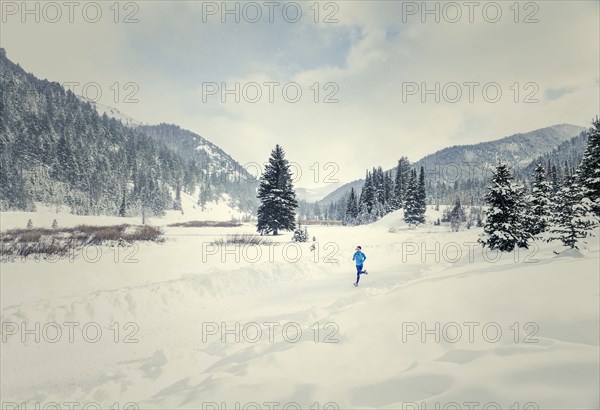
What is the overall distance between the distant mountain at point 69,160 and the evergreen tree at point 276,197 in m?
44.2

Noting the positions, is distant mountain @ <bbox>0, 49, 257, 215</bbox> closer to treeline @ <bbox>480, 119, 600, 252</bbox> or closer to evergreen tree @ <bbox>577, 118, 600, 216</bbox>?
treeline @ <bbox>480, 119, 600, 252</bbox>

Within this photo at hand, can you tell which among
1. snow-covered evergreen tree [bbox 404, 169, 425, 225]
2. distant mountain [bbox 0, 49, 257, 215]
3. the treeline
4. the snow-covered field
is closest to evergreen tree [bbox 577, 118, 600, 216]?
the treeline

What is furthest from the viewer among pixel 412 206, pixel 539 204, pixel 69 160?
pixel 69 160

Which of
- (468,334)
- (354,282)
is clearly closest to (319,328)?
(468,334)

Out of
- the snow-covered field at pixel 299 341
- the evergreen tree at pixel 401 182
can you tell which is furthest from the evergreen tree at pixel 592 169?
the evergreen tree at pixel 401 182

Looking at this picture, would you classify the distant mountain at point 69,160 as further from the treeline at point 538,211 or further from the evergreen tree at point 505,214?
the evergreen tree at point 505,214

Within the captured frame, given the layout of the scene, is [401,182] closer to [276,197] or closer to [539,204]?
[276,197]

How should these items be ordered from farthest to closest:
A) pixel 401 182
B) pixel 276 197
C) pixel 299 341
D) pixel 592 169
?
pixel 401 182, pixel 276 197, pixel 592 169, pixel 299 341

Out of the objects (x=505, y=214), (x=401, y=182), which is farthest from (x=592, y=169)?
(x=401, y=182)

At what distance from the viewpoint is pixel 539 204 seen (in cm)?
1983

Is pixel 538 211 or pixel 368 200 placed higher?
pixel 368 200

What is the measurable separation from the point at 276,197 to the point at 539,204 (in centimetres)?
2237

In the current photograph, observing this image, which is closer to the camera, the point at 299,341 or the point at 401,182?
the point at 299,341

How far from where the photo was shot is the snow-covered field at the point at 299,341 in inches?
138
